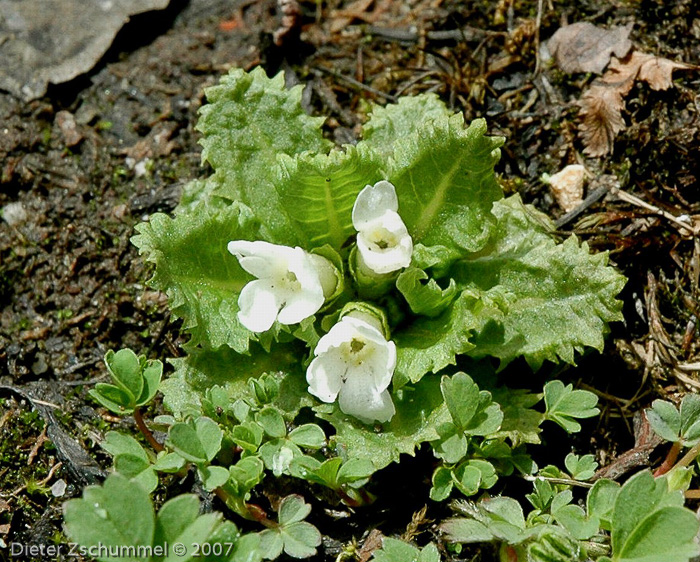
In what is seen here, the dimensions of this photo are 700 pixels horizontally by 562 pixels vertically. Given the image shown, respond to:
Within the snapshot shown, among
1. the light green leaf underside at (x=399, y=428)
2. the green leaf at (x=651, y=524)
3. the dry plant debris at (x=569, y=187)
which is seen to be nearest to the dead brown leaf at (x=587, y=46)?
the dry plant debris at (x=569, y=187)

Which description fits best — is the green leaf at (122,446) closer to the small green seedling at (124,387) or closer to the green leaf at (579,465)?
the small green seedling at (124,387)

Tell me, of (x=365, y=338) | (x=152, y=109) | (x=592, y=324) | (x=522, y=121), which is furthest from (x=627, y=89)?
(x=152, y=109)

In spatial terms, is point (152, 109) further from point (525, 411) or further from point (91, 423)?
point (525, 411)

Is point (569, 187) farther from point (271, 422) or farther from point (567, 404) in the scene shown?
point (271, 422)

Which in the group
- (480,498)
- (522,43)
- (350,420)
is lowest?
(480,498)

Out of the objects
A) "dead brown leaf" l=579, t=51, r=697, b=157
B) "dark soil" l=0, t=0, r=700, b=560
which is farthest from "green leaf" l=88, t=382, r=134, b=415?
"dead brown leaf" l=579, t=51, r=697, b=157

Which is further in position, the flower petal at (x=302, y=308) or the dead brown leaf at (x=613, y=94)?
→ the dead brown leaf at (x=613, y=94)

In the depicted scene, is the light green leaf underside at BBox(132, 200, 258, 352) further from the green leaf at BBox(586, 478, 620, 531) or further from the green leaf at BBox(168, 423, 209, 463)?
the green leaf at BBox(586, 478, 620, 531)
